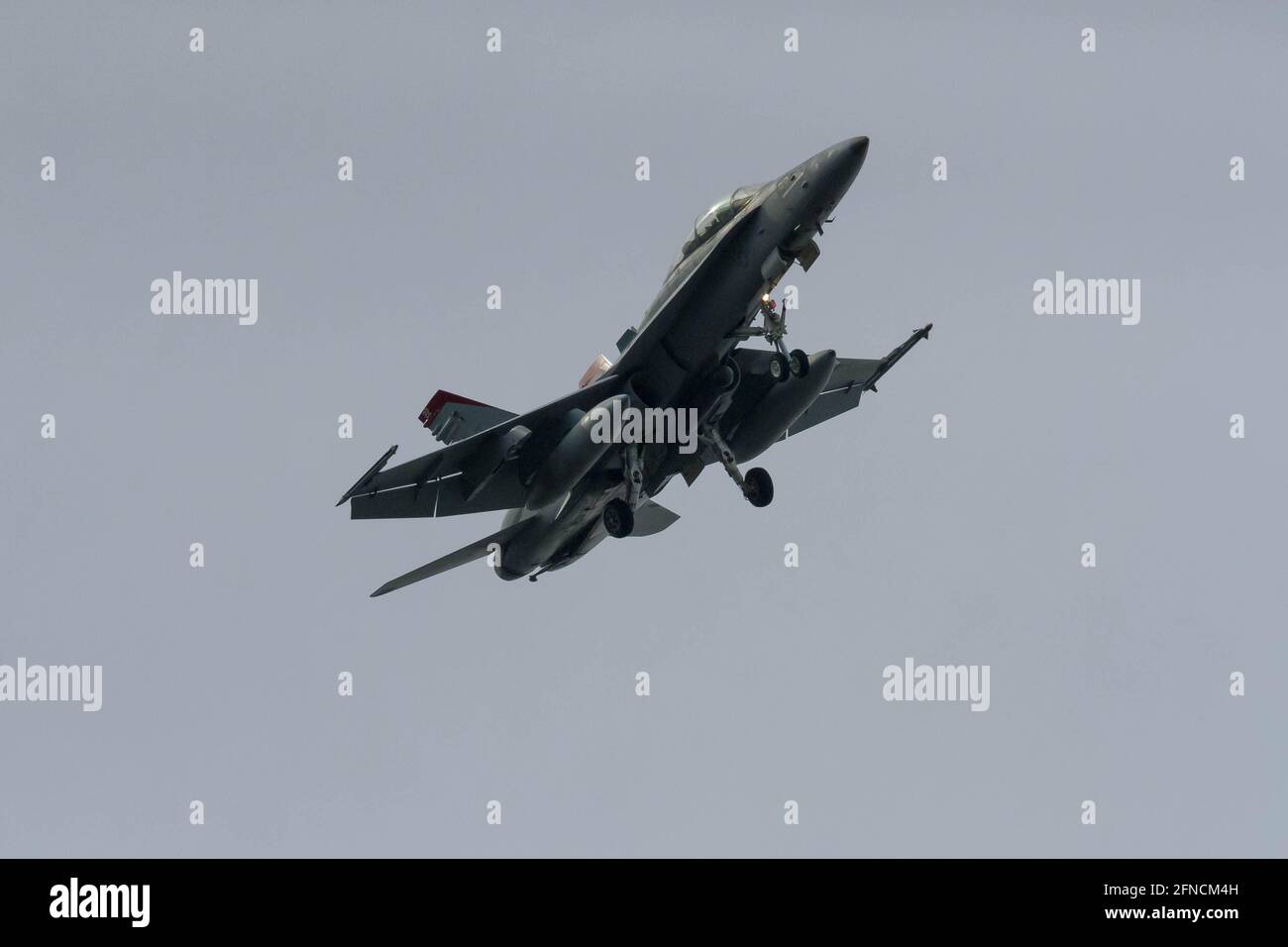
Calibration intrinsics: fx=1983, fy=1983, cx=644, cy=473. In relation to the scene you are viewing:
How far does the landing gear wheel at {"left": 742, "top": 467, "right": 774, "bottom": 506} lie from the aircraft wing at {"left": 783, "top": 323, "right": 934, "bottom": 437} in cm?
199

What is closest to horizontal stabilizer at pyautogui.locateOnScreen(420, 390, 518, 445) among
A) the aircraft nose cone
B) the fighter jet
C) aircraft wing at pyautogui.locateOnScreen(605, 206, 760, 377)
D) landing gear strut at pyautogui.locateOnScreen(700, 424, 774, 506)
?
the fighter jet

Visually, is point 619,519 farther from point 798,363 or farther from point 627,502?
point 798,363

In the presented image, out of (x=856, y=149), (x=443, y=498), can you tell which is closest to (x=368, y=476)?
(x=443, y=498)

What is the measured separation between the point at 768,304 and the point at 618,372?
267cm

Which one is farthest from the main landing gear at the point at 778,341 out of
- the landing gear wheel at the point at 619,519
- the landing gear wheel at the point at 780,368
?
the landing gear wheel at the point at 619,519

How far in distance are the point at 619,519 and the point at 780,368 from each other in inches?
142

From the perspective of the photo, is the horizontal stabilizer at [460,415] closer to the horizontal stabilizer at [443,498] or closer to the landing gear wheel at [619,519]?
the horizontal stabilizer at [443,498]

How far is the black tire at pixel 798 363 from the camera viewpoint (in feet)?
92.4

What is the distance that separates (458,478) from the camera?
97.9 ft

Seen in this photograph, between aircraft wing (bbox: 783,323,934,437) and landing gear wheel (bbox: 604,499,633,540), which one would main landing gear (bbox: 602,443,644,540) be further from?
aircraft wing (bbox: 783,323,934,437)

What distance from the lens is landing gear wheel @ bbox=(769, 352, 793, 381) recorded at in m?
28.0

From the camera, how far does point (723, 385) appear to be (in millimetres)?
29062

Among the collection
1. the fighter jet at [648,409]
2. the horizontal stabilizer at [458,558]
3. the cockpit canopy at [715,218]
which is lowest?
the horizontal stabilizer at [458,558]

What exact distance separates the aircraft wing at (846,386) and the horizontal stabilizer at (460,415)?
195 inches
